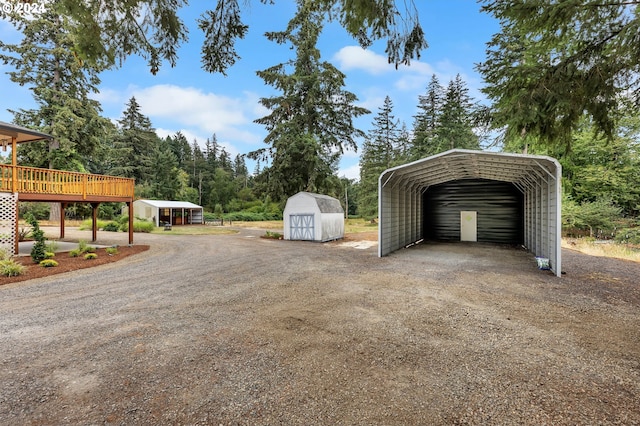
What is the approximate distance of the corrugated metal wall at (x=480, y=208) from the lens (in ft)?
46.7

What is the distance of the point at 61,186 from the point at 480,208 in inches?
721

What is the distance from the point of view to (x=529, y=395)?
2467 mm

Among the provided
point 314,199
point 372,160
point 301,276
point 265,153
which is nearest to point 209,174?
point 372,160

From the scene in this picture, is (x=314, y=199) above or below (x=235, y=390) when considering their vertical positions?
above

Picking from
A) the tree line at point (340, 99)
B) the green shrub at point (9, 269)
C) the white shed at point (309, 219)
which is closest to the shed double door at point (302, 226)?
the white shed at point (309, 219)

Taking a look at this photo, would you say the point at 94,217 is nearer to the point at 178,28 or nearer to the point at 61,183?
the point at 61,183

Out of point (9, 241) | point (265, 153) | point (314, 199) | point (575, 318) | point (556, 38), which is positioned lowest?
point (575, 318)

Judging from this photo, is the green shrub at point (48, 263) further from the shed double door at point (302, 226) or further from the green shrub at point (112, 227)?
the green shrub at point (112, 227)

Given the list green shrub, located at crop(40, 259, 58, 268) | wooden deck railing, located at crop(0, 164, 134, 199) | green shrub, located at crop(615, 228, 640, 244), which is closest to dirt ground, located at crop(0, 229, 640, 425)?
green shrub, located at crop(40, 259, 58, 268)

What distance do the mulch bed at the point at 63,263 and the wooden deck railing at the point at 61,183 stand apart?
7.44 ft

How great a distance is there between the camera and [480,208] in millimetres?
14820

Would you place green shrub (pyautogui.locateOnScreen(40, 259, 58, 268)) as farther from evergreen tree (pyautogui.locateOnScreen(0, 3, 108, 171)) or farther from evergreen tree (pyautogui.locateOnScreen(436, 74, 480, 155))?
evergreen tree (pyautogui.locateOnScreen(436, 74, 480, 155))

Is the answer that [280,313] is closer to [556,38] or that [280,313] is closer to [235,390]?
[235,390]

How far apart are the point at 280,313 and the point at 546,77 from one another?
5.42 metres
